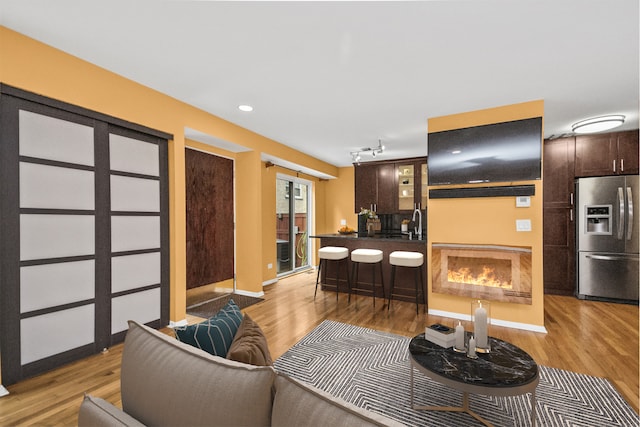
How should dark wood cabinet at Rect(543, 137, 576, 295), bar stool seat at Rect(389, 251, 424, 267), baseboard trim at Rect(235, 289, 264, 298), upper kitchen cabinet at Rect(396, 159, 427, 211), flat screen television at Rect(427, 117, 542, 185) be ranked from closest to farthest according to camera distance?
flat screen television at Rect(427, 117, 542, 185), bar stool seat at Rect(389, 251, 424, 267), dark wood cabinet at Rect(543, 137, 576, 295), baseboard trim at Rect(235, 289, 264, 298), upper kitchen cabinet at Rect(396, 159, 427, 211)

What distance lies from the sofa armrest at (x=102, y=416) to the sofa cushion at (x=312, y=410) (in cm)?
47

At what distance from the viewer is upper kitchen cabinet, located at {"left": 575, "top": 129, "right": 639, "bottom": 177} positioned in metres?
4.21

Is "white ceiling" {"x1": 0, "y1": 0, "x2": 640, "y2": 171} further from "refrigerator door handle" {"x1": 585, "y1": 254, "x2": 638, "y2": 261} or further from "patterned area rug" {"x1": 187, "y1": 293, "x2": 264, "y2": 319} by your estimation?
"patterned area rug" {"x1": 187, "y1": 293, "x2": 264, "y2": 319}

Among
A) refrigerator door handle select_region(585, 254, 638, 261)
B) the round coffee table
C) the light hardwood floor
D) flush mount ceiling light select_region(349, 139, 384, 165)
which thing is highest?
flush mount ceiling light select_region(349, 139, 384, 165)

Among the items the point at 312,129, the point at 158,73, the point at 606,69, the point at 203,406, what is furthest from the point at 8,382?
the point at 606,69

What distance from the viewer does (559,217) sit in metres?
4.62

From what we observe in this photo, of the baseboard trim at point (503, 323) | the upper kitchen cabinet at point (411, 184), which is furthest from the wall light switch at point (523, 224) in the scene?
the upper kitchen cabinet at point (411, 184)

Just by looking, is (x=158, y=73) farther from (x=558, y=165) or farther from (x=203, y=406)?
(x=558, y=165)

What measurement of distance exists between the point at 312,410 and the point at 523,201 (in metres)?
3.60

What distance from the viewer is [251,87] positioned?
3.00 m

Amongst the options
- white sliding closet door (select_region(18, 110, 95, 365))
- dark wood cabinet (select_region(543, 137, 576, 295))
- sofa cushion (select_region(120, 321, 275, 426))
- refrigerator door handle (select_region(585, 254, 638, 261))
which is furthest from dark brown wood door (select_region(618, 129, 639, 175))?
white sliding closet door (select_region(18, 110, 95, 365))

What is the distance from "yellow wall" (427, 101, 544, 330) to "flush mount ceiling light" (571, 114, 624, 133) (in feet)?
4.17

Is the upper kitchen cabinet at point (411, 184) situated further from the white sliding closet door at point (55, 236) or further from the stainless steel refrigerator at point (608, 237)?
the white sliding closet door at point (55, 236)

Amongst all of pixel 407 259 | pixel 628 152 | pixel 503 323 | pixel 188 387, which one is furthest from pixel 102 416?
pixel 628 152
